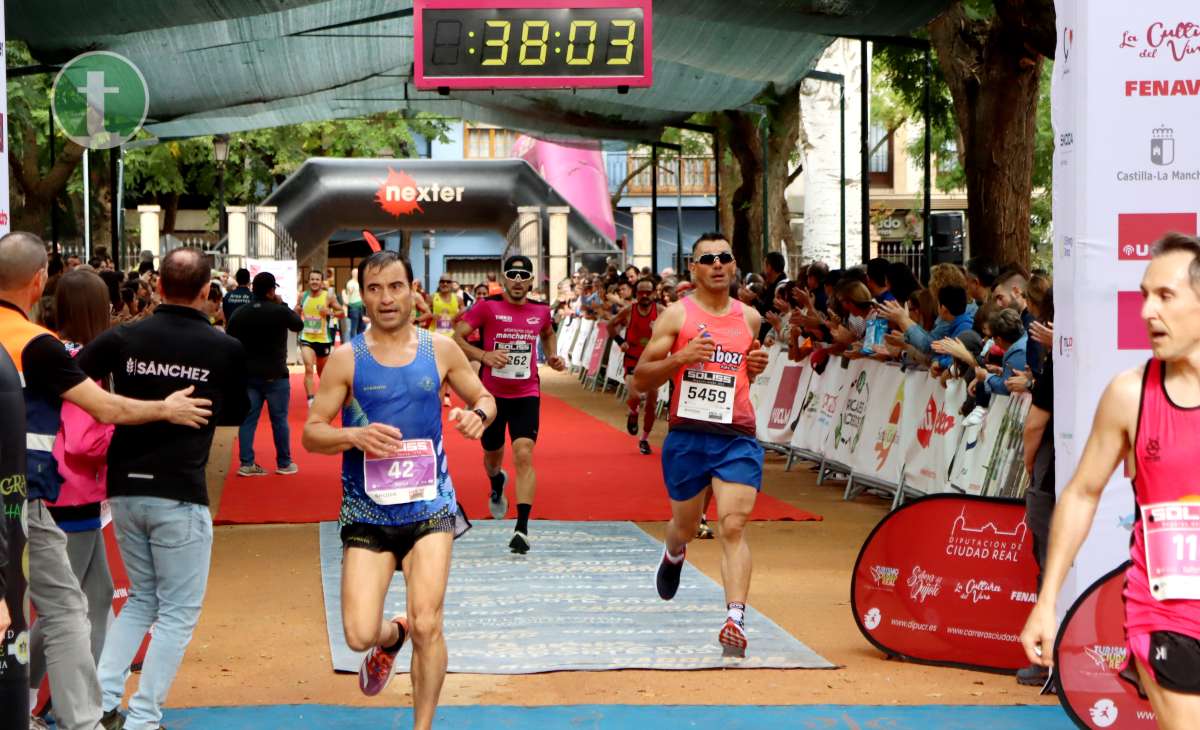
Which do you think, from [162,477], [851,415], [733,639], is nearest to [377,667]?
[162,477]

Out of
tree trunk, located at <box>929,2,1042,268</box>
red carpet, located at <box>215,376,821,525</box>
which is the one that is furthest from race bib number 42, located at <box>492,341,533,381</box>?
tree trunk, located at <box>929,2,1042,268</box>

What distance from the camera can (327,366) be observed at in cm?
657

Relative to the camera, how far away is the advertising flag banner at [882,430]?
45.3 ft

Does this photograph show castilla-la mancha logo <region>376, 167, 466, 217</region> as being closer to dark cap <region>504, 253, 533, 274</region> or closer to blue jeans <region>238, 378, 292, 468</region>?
blue jeans <region>238, 378, 292, 468</region>

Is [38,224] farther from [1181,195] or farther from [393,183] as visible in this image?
[1181,195]

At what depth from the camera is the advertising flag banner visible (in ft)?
45.3

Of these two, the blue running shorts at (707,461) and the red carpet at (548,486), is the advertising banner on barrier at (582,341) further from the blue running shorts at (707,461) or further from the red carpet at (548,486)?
the blue running shorts at (707,461)

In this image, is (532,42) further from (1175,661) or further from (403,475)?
(1175,661)

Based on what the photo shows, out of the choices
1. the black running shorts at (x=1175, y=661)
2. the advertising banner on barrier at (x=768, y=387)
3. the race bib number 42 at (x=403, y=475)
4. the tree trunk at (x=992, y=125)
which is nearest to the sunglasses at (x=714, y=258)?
the race bib number 42 at (x=403, y=475)

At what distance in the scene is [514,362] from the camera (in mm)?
12312

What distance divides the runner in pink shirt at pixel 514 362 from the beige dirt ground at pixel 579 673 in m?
1.37

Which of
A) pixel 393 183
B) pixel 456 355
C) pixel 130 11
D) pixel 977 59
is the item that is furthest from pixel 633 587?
pixel 393 183

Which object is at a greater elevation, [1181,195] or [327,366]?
[1181,195]

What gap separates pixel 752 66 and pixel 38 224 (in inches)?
634
